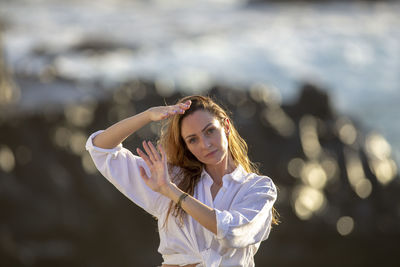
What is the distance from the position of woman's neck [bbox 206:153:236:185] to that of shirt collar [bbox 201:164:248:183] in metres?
0.03

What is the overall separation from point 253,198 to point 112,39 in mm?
16277

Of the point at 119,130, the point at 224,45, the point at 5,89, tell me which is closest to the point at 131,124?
the point at 119,130

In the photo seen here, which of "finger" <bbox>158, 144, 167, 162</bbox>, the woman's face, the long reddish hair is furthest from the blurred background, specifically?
"finger" <bbox>158, 144, 167, 162</bbox>

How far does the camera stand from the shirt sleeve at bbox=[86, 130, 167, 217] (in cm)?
361

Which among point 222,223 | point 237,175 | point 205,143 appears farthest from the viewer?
point 237,175

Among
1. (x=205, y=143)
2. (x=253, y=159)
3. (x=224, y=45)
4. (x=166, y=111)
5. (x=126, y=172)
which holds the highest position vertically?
(x=166, y=111)

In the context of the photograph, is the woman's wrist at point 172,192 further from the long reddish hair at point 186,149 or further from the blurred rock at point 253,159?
the blurred rock at point 253,159

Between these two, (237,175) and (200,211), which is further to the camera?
(237,175)

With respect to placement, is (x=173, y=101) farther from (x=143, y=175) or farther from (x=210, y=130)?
(x=143, y=175)

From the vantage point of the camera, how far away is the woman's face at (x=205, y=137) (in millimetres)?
3473

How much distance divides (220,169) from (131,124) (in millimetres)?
454

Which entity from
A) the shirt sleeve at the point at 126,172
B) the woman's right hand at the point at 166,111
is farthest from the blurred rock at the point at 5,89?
the woman's right hand at the point at 166,111

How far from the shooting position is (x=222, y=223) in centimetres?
324

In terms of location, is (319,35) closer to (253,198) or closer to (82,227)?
(82,227)
